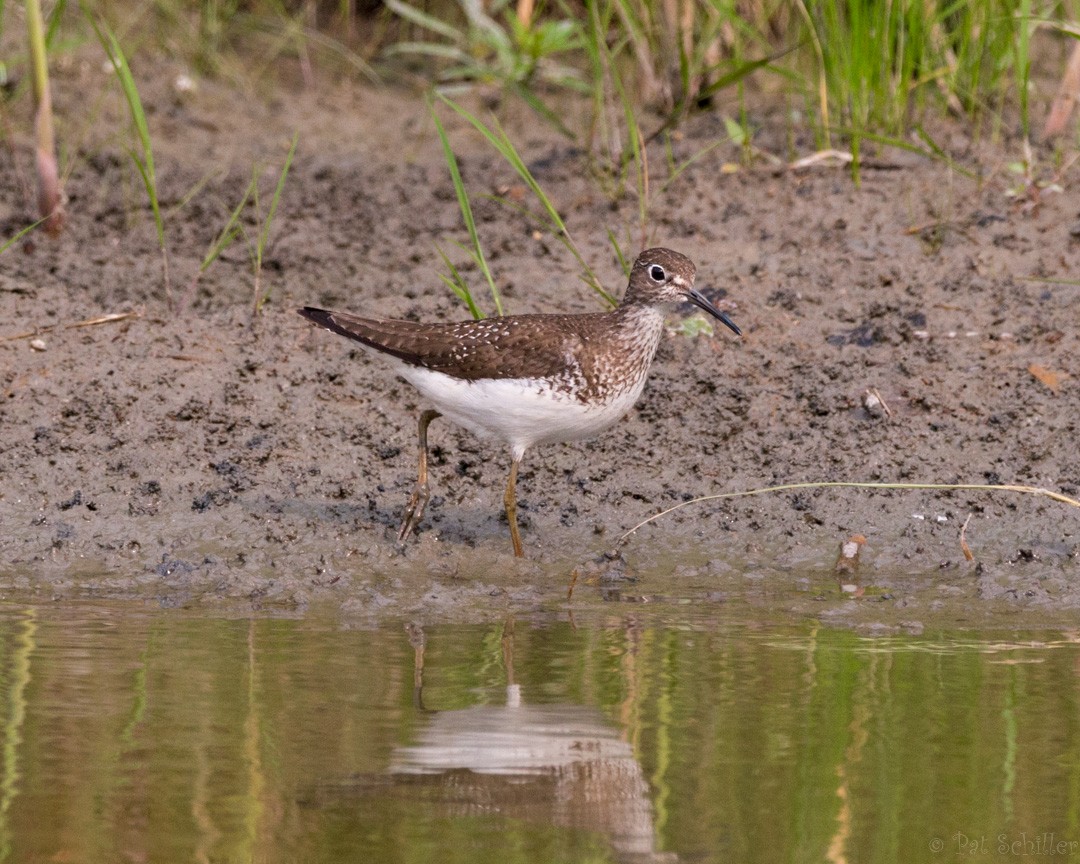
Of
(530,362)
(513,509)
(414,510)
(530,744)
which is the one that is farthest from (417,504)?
(530,744)

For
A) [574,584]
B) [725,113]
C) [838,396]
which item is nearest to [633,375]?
[574,584]

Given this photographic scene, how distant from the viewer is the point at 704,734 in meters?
4.01

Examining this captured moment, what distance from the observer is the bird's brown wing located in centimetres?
606

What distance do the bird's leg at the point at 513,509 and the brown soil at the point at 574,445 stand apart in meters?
0.09

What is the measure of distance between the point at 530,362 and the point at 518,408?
20 cm

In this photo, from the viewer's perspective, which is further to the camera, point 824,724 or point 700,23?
point 700,23

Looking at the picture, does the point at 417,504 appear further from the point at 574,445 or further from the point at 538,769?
the point at 538,769

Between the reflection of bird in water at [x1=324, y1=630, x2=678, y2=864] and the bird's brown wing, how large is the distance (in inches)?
80.5

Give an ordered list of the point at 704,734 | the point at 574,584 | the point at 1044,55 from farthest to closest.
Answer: the point at 1044,55, the point at 574,584, the point at 704,734

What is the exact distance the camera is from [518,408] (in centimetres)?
599

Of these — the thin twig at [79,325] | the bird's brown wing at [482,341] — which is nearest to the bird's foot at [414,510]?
the bird's brown wing at [482,341]

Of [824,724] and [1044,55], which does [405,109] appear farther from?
[824,724]

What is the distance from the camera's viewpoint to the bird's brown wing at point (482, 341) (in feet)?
19.9

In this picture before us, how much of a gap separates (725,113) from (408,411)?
378 centimetres
